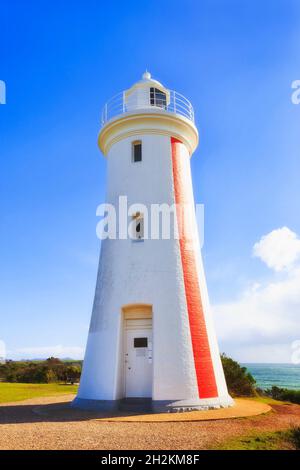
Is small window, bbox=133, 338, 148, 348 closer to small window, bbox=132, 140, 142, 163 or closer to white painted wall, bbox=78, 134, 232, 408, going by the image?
white painted wall, bbox=78, 134, 232, 408

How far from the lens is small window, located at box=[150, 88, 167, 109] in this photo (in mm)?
15516

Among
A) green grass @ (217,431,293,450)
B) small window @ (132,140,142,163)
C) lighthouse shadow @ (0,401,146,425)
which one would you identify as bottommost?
green grass @ (217,431,293,450)

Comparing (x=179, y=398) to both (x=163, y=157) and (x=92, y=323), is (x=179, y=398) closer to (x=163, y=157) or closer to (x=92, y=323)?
(x=92, y=323)

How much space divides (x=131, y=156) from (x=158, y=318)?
19.4 feet

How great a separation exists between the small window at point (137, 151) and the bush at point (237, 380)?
32.8 feet

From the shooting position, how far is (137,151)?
48.6 feet

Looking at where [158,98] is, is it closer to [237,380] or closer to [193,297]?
[193,297]

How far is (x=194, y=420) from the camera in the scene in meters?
9.70


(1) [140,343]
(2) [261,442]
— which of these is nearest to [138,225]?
(1) [140,343]

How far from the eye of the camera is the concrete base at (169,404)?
11.2 meters

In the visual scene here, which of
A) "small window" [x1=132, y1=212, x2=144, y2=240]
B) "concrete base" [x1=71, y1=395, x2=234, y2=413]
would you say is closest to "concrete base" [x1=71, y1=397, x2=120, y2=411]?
"concrete base" [x1=71, y1=395, x2=234, y2=413]

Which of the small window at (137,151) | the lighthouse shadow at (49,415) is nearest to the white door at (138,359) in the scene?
the lighthouse shadow at (49,415)

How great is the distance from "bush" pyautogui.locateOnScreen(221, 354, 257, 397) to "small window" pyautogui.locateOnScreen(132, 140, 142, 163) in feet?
32.8
